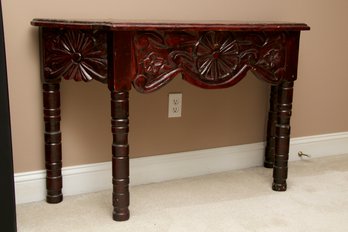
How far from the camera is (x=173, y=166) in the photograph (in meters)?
1.87

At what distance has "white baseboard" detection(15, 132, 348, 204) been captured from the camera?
5.36 feet

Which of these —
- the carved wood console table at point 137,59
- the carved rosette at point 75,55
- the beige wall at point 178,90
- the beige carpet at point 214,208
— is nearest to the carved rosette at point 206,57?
the carved wood console table at point 137,59

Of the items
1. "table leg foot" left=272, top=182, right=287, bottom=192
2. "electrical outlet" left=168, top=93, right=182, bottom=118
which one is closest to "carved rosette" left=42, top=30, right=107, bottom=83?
"electrical outlet" left=168, top=93, right=182, bottom=118

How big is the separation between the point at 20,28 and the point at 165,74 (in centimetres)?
52

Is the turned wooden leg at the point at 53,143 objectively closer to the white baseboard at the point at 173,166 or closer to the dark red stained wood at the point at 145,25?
the white baseboard at the point at 173,166

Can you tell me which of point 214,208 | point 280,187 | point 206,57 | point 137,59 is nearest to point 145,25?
point 137,59

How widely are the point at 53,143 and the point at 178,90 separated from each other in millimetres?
536

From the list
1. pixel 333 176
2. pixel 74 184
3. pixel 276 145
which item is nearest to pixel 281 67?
pixel 276 145

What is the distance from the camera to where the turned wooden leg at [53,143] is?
1.55 m

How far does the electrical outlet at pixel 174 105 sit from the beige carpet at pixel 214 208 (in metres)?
0.27

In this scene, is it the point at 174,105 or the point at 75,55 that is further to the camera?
the point at 174,105

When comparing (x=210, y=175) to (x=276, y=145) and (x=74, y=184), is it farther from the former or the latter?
(x=74, y=184)

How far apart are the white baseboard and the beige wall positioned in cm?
3

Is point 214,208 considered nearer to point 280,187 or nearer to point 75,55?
point 280,187
